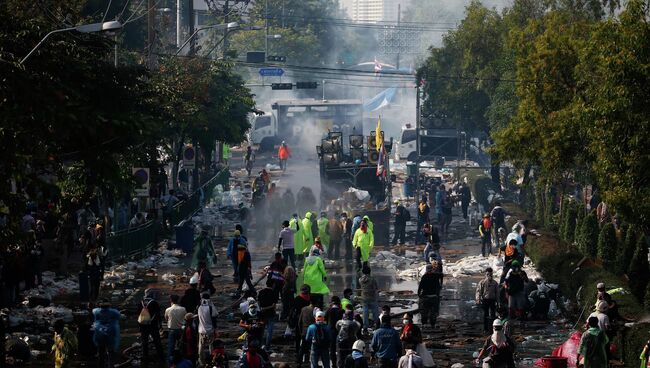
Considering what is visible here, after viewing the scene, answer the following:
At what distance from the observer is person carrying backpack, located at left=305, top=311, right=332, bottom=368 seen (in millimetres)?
21578

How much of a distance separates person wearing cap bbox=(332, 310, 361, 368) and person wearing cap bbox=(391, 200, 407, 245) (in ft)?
68.7

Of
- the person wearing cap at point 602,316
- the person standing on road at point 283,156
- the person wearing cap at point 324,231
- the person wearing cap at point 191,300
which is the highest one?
the person wearing cap at point 602,316

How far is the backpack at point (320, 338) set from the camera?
21562mm

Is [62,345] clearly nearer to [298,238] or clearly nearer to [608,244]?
[608,244]

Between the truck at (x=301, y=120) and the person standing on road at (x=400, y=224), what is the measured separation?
138ft

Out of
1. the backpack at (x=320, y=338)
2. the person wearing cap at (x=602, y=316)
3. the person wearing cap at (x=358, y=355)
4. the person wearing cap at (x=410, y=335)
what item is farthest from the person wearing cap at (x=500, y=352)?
the backpack at (x=320, y=338)

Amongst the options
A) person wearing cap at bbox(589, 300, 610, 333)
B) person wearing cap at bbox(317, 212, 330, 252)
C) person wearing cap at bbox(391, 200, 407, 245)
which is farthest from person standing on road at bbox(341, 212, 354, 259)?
person wearing cap at bbox(589, 300, 610, 333)

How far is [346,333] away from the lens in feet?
70.9

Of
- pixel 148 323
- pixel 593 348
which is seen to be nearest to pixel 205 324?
pixel 148 323

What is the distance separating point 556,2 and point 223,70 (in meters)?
14.0

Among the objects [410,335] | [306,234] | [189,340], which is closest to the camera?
[410,335]

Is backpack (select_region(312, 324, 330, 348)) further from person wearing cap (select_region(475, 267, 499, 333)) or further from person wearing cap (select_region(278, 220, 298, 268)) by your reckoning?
person wearing cap (select_region(278, 220, 298, 268))

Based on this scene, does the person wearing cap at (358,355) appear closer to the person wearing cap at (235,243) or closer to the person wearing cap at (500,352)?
the person wearing cap at (500,352)

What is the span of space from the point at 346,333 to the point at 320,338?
41cm
